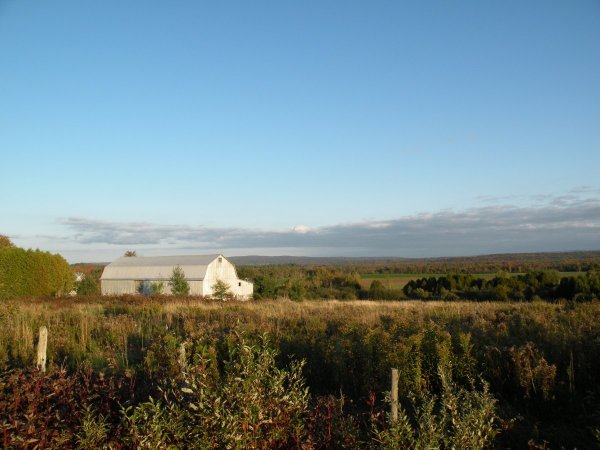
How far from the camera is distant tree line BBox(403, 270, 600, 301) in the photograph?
3047cm

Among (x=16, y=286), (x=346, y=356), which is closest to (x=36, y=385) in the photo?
(x=346, y=356)

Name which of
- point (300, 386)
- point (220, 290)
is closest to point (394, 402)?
point (300, 386)

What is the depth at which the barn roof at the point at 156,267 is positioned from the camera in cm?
3778

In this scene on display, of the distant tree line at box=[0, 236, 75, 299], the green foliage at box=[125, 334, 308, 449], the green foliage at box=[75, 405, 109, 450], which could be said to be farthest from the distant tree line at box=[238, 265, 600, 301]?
the green foliage at box=[75, 405, 109, 450]

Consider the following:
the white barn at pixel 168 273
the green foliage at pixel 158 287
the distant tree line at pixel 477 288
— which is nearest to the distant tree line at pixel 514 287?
the distant tree line at pixel 477 288

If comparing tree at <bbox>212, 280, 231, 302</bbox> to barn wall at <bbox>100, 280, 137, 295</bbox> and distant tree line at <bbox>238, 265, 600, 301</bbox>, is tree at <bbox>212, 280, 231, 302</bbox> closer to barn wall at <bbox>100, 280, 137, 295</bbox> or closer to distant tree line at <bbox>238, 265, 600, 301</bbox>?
distant tree line at <bbox>238, 265, 600, 301</bbox>

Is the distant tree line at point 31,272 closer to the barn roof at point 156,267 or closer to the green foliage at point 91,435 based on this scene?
the barn roof at point 156,267

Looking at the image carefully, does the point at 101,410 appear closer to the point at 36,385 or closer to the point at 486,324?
the point at 36,385

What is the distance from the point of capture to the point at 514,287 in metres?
38.5

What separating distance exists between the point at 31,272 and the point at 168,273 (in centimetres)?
1047

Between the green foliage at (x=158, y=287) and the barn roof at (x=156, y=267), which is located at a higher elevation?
the barn roof at (x=156, y=267)

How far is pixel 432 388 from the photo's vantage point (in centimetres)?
719

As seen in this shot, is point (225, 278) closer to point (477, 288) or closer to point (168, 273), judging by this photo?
point (168, 273)

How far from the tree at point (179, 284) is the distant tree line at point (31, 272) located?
7.88m
